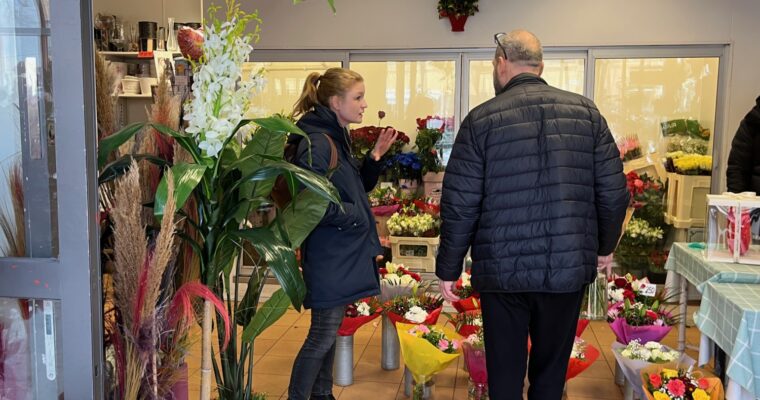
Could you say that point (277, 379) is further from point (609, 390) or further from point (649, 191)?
point (649, 191)

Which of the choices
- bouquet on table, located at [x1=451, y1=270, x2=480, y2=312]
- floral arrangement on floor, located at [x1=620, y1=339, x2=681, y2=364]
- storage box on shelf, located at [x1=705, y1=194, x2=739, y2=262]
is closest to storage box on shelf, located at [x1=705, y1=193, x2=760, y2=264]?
storage box on shelf, located at [x1=705, y1=194, x2=739, y2=262]

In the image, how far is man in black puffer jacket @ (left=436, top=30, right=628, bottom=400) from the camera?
88.7 inches

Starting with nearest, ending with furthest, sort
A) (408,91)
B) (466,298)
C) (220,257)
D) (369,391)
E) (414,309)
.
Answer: (220,257), (414,309), (369,391), (466,298), (408,91)

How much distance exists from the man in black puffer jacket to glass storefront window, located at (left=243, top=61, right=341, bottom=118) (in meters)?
3.23

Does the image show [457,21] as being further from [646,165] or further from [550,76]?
[646,165]

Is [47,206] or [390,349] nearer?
[47,206]

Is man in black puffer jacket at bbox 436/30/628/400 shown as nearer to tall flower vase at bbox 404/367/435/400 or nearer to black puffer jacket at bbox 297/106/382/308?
black puffer jacket at bbox 297/106/382/308

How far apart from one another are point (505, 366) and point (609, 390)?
1423mm

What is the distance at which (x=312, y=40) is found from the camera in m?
5.33

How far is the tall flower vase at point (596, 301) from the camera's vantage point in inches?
163

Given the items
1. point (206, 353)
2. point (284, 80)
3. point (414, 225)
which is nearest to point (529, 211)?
point (206, 353)

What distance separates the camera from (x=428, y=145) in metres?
5.25

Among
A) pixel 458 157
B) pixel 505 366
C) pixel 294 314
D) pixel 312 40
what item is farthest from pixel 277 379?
pixel 312 40

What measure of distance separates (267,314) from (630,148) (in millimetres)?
3878
